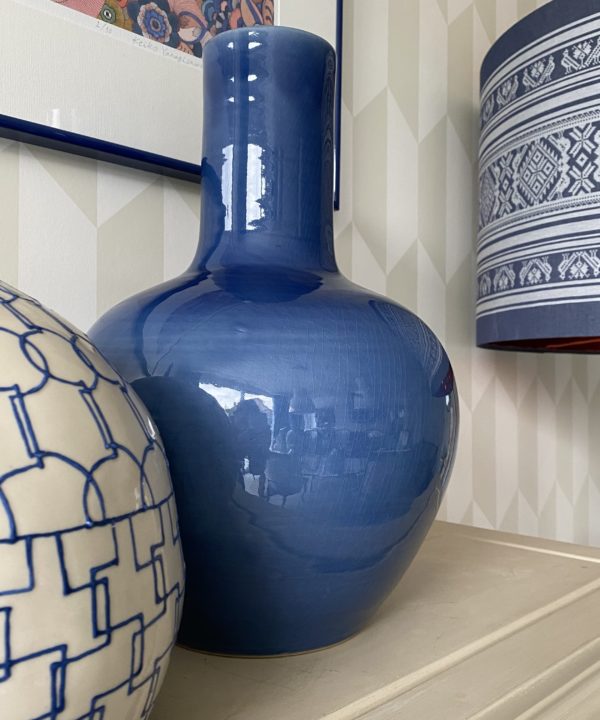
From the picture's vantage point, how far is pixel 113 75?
1.92 feet

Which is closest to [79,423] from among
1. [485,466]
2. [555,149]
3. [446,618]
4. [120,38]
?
[446,618]

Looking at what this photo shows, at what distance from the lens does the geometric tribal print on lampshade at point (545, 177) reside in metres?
0.71

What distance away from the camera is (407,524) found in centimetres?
41

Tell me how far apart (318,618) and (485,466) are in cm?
70

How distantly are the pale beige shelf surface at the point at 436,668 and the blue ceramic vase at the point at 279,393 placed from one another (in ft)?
0.08

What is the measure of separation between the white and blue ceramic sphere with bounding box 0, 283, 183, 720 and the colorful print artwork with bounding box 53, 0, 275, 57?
408mm

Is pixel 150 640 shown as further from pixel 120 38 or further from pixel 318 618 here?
pixel 120 38

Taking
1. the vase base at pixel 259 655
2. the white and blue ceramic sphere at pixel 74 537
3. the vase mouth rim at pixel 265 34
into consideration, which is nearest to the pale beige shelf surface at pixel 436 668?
the vase base at pixel 259 655

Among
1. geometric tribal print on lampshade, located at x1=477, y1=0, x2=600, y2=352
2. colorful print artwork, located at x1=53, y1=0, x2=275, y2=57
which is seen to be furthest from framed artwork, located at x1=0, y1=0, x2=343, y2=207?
geometric tribal print on lampshade, located at x1=477, y1=0, x2=600, y2=352

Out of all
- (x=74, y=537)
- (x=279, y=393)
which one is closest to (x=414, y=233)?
(x=279, y=393)

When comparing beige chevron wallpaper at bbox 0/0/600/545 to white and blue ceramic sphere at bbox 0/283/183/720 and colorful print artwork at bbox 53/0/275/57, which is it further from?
white and blue ceramic sphere at bbox 0/283/183/720

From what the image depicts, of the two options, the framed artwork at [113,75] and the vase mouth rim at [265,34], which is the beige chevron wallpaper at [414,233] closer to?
the framed artwork at [113,75]

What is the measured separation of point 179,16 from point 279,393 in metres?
0.43

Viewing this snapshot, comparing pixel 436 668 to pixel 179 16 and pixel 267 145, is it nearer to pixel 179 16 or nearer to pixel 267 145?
pixel 267 145
